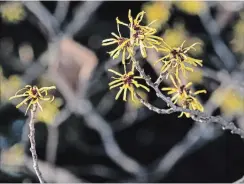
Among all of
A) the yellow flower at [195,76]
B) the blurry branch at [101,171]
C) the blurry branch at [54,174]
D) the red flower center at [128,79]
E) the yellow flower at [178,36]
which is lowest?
the red flower center at [128,79]

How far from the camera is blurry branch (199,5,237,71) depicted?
1.52 m

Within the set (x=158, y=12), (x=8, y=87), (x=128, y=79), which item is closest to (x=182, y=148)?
(x=158, y=12)

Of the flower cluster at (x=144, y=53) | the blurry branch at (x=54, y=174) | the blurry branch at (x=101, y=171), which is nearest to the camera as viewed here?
the flower cluster at (x=144, y=53)

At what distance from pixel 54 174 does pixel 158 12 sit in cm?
68

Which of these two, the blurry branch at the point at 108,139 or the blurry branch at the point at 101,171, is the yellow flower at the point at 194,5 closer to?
the blurry branch at the point at 108,139

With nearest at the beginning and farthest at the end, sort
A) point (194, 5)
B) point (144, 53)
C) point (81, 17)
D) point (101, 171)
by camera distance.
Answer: point (144, 53)
point (194, 5)
point (81, 17)
point (101, 171)

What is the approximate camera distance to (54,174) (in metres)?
1.51

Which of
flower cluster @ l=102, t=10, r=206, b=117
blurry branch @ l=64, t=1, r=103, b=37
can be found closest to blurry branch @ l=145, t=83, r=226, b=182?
blurry branch @ l=64, t=1, r=103, b=37

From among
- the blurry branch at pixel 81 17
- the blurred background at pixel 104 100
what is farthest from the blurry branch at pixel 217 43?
the blurry branch at pixel 81 17

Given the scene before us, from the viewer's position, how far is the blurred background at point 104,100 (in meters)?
1.43

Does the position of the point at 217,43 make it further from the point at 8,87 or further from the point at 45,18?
the point at 8,87

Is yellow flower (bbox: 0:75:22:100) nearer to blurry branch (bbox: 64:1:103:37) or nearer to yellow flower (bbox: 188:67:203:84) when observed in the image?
blurry branch (bbox: 64:1:103:37)

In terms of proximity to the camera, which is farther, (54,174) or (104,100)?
(104,100)

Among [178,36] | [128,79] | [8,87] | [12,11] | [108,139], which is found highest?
[12,11]
